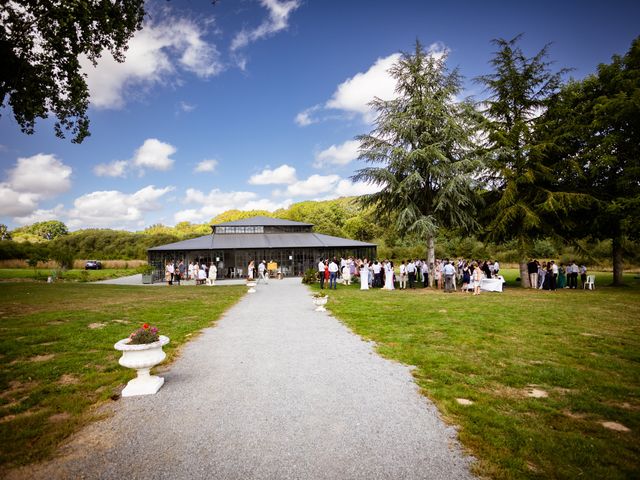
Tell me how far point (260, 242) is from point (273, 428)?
95.4ft

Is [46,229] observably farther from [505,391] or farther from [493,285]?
[505,391]

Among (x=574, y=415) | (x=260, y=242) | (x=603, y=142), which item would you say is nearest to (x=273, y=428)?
(x=574, y=415)

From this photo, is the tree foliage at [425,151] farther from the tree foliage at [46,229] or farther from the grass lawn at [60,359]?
the tree foliage at [46,229]

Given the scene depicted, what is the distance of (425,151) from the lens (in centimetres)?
1867

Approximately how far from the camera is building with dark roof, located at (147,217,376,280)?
3006cm

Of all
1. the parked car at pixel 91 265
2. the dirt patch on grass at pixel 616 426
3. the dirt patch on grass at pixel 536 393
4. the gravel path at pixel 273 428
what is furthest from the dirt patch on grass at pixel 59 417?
the parked car at pixel 91 265

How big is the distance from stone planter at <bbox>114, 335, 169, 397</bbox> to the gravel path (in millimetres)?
152

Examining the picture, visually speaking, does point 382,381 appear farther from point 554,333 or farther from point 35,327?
point 35,327

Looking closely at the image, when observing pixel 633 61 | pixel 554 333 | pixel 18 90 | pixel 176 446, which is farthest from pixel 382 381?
pixel 633 61

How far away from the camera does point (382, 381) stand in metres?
5.09

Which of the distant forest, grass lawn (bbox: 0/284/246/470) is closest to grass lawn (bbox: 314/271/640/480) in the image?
grass lawn (bbox: 0/284/246/470)

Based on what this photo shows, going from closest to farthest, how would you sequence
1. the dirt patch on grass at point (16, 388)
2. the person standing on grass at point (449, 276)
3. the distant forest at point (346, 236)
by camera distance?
the dirt patch on grass at point (16, 388) < the person standing on grass at point (449, 276) < the distant forest at point (346, 236)

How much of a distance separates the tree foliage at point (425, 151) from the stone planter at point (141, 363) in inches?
625

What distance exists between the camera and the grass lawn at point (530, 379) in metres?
3.12
